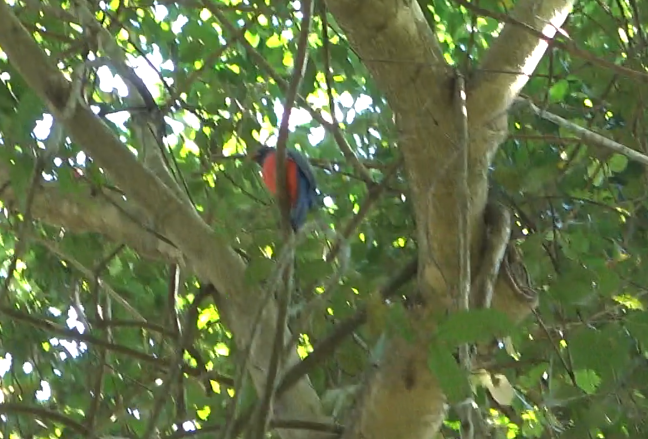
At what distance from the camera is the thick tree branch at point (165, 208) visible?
1969 mm

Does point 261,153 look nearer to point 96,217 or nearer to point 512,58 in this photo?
point 96,217

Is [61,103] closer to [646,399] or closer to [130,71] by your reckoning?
[130,71]

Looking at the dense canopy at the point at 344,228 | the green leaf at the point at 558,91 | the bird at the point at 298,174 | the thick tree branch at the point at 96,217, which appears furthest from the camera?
the green leaf at the point at 558,91

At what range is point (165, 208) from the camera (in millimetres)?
2025

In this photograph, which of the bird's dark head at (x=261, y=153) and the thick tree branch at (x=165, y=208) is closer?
the thick tree branch at (x=165, y=208)

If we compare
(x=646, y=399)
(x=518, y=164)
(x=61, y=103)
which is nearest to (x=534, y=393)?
(x=646, y=399)

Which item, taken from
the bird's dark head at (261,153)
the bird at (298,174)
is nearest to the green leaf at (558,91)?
the bird at (298,174)

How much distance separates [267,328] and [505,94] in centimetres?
73

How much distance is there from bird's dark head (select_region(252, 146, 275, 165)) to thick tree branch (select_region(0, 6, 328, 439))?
673 millimetres

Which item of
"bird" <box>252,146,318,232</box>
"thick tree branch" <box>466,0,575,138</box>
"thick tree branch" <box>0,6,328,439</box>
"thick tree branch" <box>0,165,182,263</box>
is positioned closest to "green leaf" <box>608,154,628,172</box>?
"thick tree branch" <box>466,0,575,138</box>

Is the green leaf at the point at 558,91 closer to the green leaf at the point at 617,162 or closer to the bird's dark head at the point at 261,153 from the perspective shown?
the green leaf at the point at 617,162

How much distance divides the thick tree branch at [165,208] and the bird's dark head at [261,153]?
2.21 feet

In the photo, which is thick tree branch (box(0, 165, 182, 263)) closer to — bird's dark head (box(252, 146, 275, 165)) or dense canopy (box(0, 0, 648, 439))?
dense canopy (box(0, 0, 648, 439))

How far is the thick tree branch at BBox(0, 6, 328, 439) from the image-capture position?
1.97 meters
